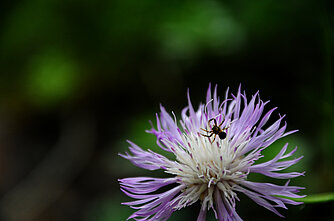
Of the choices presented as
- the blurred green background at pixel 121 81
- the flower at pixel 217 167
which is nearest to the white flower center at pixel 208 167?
the flower at pixel 217 167

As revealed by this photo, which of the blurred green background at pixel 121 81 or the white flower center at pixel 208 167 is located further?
the blurred green background at pixel 121 81

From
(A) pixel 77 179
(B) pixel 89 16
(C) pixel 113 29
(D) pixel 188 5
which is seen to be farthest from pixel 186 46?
(A) pixel 77 179

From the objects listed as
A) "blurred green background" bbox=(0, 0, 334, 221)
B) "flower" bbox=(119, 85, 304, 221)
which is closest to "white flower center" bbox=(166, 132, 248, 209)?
"flower" bbox=(119, 85, 304, 221)

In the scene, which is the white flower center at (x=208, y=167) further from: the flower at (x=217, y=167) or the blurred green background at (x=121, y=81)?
the blurred green background at (x=121, y=81)

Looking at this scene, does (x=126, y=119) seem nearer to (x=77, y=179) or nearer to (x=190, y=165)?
(x=77, y=179)

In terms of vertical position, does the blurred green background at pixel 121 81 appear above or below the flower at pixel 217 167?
above

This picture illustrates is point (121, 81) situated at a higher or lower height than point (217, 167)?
higher

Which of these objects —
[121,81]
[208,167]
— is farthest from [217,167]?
[121,81]

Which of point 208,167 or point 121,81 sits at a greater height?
point 121,81

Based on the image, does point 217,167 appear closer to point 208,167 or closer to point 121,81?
point 208,167

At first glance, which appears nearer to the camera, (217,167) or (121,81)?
(217,167)
